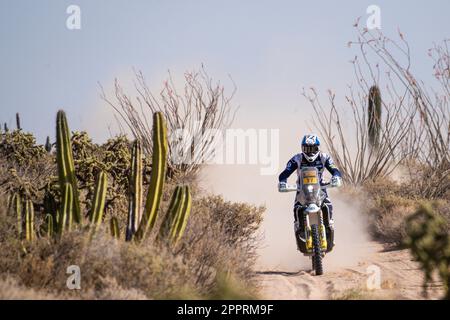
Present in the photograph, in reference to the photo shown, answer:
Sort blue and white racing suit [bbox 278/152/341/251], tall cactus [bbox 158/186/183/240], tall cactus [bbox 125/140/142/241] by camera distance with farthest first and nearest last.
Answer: blue and white racing suit [bbox 278/152/341/251] → tall cactus [bbox 158/186/183/240] → tall cactus [bbox 125/140/142/241]

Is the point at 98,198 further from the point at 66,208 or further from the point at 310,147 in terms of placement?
the point at 310,147

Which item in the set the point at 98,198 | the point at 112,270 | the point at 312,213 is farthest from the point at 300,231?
the point at 112,270

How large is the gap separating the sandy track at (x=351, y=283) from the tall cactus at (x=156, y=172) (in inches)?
63.6

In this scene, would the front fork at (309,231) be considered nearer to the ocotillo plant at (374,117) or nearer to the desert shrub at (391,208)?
the desert shrub at (391,208)

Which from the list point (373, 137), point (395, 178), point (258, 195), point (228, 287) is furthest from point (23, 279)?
point (395, 178)

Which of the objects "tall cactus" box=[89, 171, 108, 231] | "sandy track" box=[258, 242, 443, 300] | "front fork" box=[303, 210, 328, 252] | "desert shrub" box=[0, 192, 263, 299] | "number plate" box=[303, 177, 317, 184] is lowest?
"sandy track" box=[258, 242, 443, 300]

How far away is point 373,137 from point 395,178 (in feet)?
6.04

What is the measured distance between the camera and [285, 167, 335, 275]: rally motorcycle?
34.0 ft

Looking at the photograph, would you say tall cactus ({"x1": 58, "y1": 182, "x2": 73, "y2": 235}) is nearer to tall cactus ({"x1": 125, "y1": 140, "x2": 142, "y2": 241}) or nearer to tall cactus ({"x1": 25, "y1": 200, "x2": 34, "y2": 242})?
tall cactus ({"x1": 25, "y1": 200, "x2": 34, "y2": 242})

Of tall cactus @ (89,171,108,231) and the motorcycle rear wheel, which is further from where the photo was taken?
the motorcycle rear wheel

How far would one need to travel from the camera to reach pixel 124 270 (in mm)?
7594

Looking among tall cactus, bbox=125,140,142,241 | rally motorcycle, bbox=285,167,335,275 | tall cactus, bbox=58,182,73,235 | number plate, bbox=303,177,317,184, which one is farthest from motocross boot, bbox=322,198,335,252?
tall cactus, bbox=58,182,73,235

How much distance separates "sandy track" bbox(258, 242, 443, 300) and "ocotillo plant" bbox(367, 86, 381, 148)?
298 inches

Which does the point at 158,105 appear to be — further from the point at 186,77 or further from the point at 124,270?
the point at 124,270
